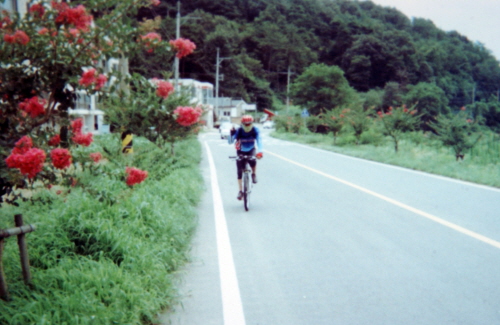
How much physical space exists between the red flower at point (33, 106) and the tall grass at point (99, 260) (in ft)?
2.62

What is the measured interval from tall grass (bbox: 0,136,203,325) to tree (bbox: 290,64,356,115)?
41270 mm

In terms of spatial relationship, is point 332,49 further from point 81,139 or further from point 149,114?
point 81,139

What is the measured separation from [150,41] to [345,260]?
3302 mm

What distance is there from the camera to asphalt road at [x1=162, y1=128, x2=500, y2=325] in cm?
401

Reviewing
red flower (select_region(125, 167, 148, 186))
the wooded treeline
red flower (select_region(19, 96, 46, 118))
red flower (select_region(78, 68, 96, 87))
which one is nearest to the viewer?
red flower (select_region(19, 96, 46, 118))

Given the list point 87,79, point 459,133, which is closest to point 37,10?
point 87,79

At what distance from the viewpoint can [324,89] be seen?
46.6 meters

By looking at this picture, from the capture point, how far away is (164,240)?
5.58 metres

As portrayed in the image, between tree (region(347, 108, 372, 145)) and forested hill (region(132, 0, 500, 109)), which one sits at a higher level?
forested hill (region(132, 0, 500, 109))

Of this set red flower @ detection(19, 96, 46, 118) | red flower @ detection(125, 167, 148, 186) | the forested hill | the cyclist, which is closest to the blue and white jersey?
the cyclist

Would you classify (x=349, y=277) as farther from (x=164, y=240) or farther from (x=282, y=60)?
(x=282, y=60)

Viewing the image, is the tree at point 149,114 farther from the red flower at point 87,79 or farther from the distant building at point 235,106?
the distant building at point 235,106

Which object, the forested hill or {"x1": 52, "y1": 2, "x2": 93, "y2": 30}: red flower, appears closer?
{"x1": 52, "y1": 2, "x2": 93, "y2": 30}: red flower

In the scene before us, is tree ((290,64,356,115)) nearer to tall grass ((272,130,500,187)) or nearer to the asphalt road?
tall grass ((272,130,500,187))
